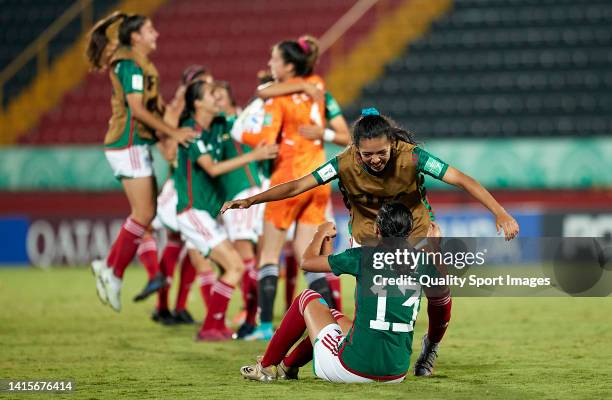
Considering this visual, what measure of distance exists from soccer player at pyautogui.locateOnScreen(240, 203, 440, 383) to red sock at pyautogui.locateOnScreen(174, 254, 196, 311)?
11.8 ft

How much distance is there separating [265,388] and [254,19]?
49.8 ft

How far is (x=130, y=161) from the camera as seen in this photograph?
8.20 m

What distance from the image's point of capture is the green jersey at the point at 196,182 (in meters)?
7.91

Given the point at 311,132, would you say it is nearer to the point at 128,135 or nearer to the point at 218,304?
the point at 218,304

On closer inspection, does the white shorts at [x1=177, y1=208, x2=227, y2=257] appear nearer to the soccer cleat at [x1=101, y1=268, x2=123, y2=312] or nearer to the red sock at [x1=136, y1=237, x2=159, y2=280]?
the soccer cleat at [x1=101, y1=268, x2=123, y2=312]

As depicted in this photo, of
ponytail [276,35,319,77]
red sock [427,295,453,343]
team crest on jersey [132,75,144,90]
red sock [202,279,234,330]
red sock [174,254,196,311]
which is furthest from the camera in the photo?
red sock [174,254,196,311]

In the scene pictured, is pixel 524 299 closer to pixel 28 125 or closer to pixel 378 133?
pixel 378 133

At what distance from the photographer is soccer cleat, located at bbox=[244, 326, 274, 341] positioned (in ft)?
25.3

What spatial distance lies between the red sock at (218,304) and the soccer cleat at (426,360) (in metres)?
2.02

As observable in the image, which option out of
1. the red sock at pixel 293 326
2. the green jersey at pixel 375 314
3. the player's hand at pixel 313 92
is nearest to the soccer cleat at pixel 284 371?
the red sock at pixel 293 326

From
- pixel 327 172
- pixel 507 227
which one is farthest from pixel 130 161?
pixel 507 227

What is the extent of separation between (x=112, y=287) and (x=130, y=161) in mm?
939

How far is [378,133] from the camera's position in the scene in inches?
217

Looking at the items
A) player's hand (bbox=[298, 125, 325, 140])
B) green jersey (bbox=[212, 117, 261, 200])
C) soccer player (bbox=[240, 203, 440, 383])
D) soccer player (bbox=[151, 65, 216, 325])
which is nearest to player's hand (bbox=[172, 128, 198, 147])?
green jersey (bbox=[212, 117, 261, 200])
